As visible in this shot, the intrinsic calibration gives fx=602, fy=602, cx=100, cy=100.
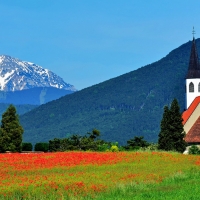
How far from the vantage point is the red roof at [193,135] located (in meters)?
60.7

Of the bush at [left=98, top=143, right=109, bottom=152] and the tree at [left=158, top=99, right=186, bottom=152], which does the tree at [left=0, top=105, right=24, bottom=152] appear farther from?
the tree at [left=158, top=99, right=186, bottom=152]

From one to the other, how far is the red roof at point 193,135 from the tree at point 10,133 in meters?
21.5

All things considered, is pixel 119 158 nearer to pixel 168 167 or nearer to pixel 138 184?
pixel 168 167

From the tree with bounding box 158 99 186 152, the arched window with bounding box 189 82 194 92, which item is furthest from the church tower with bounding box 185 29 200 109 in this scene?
the tree with bounding box 158 99 186 152

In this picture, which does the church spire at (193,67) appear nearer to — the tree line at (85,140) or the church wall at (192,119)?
the church wall at (192,119)

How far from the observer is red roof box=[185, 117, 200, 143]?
60.7 m

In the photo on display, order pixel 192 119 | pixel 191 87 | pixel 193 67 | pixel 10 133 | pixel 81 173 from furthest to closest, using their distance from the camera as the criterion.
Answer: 1. pixel 193 67
2. pixel 191 87
3. pixel 192 119
4. pixel 10 133
5. pixel 81 173

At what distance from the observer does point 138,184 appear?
72.4 feet

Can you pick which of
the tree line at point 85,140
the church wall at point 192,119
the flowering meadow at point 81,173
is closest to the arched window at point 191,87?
the church wall at point 192,119

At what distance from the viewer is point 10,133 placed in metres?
44.9

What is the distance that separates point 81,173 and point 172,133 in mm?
24897

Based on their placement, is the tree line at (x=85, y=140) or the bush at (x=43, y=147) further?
the bush at (x=43, y=147)

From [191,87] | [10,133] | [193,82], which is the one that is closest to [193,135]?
[10,133]

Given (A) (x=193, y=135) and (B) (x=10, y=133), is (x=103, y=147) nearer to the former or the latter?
(B) (x=10, y=133)
